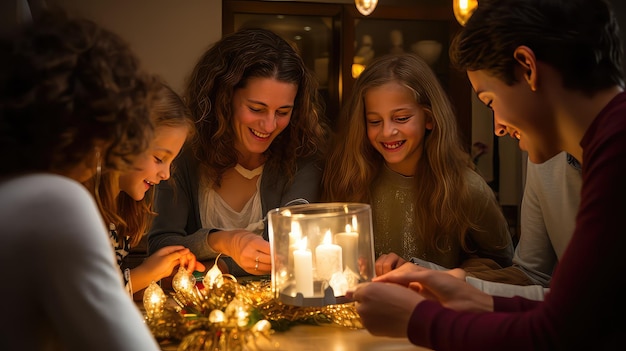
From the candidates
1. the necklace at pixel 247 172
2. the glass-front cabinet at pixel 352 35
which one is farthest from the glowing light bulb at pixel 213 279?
the glass-front cabinet at pixel 352 35

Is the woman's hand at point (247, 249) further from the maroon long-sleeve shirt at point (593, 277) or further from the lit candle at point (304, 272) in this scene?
the maroon long-sleeve shirt at point (593, 277)

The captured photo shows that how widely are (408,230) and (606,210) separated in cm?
127

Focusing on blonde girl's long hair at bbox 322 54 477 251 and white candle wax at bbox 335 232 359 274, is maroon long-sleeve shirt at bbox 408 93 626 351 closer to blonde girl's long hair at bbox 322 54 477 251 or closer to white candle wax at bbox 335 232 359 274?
A: white candle wax at bbox 335 232 359 274

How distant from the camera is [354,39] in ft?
13.5

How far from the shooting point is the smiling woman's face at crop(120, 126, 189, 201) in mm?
1601

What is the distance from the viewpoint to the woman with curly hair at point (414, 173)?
205cm

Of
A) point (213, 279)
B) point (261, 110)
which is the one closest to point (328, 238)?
point (213, 279)

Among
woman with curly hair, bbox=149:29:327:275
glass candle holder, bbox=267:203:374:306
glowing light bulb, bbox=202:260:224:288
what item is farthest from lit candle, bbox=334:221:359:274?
woman with curly hair, bbox=149:29:327:275

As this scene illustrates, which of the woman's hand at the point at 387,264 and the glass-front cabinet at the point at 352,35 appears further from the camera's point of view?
the glass-front cabinet at the point at 352,35

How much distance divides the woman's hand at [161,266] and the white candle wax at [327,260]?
0.49 m

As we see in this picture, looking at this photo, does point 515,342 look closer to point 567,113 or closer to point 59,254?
point 567,113

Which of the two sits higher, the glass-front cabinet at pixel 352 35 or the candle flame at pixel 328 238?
the glass-front cabinet at pixel 352 35

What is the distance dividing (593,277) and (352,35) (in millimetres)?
3374

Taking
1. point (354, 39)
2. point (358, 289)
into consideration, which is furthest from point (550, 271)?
point (354, 39)
